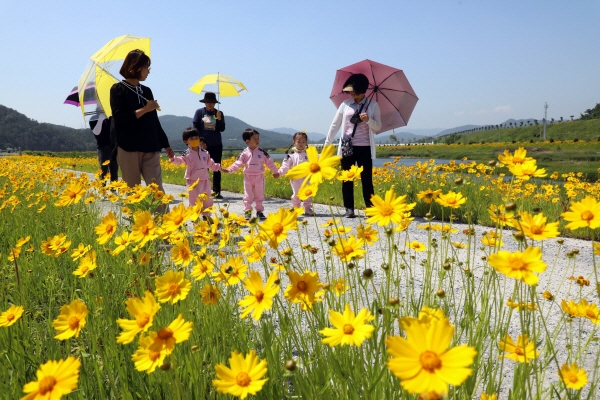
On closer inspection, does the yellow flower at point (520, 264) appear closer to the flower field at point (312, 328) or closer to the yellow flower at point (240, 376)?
the flower field at point (312, 328)

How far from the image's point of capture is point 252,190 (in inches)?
235

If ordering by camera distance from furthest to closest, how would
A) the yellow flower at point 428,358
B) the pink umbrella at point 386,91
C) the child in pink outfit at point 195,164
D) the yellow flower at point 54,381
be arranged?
the pink umbrella at point 386,91, the child in pink outfit at point 195,164, the yellow flower at point 54,381, the yellow flower at point 428,358

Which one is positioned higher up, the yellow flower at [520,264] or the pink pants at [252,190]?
the yellow flower at [520,264]

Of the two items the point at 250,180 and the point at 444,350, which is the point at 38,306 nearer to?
the point at 444,350

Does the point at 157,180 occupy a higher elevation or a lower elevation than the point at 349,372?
higher

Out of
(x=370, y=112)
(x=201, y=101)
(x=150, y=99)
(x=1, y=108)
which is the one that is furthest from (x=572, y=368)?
(x=1, y=108)

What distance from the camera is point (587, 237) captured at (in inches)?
175

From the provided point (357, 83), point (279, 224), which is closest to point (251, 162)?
point (357, 83)

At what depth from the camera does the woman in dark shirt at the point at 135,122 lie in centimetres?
388

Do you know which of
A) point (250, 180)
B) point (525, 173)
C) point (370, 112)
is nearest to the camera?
point (525, 173)

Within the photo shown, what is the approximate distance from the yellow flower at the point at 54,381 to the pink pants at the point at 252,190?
16.3 feet

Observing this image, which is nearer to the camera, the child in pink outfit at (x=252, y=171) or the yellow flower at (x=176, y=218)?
the yellow flower at (x=176, y=218)

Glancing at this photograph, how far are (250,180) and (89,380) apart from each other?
4471mm

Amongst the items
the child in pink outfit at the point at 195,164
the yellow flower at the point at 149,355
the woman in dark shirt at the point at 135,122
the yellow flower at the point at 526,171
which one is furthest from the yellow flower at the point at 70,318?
the child in pink outfit at the point at 195,164
